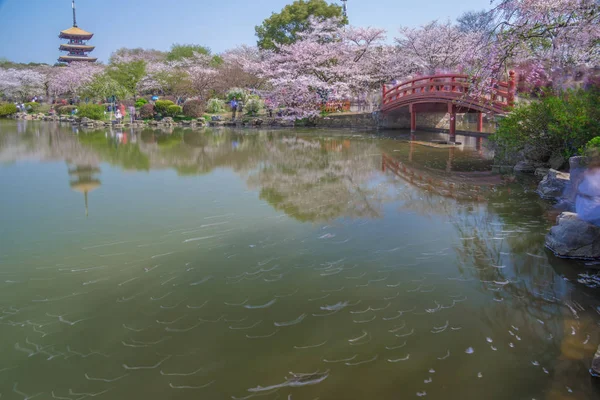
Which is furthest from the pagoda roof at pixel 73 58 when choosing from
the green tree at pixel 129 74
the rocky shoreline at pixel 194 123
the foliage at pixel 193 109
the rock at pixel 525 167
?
the rock at pixel 525 167

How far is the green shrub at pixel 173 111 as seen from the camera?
93.7ft

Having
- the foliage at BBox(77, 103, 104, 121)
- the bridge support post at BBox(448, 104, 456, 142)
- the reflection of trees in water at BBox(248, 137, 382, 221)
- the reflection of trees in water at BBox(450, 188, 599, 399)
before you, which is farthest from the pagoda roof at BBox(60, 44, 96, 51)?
the reflection of trees in water at BBox(450, 188, 599, 399)

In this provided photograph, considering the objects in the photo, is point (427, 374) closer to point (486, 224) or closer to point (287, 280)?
point (287, 280)

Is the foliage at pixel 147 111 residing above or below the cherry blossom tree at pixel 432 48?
below

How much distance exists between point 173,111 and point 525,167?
23.1 m

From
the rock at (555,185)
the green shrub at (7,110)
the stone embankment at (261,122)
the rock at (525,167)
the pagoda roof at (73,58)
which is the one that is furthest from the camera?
the pagoda roof at (73,58)

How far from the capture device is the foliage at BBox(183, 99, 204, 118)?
93.2 ft

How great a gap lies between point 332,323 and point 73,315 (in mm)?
2212

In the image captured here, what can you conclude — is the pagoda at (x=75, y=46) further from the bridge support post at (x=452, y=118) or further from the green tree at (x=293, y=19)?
the bridge support post at (x=452, y=118)

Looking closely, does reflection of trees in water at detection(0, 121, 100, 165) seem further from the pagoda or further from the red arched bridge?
the pagoda

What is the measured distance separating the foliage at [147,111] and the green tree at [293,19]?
9047mm

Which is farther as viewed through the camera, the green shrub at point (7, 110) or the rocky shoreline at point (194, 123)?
the green shrub at point (7, 110)

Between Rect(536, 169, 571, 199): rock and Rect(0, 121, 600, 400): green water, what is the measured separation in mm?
340

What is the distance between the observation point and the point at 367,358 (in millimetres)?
3320
